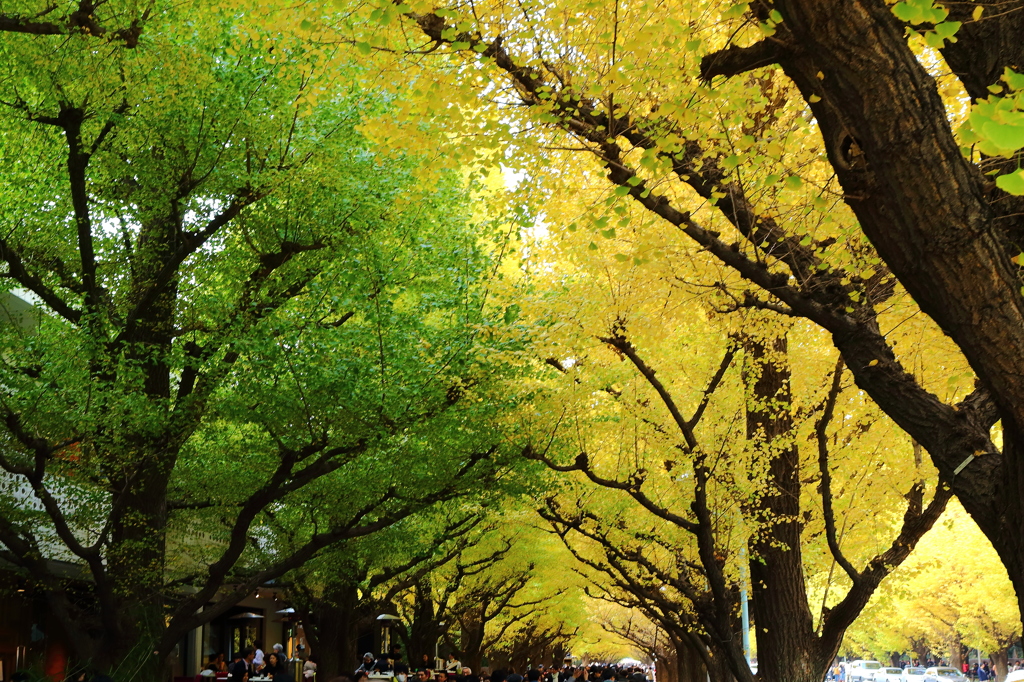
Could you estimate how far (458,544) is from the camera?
84.8ft

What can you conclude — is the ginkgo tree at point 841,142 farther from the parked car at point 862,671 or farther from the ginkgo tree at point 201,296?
the parked car at point 862,671

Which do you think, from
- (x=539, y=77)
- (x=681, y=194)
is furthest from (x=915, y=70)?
(x=681, y=194)

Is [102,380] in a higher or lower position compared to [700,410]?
higher

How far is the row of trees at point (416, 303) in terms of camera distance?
7.88 metres

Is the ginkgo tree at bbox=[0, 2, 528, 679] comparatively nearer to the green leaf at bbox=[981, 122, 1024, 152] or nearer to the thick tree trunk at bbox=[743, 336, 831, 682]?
the thick tree trunk at bbox=[743, 336, 831, 682]

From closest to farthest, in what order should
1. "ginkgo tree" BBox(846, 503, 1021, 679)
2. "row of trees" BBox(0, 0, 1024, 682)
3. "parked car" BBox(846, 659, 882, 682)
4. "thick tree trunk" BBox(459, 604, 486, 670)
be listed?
"row of trees" BBox(0, 0, 1024, 682) < "thick tree trunk" BBox(459, 604, 486, 670) < "ginkgo tree" BBox(846, 503, 1021, 679) < "parked car" BBox(846, 659, 882, 682)

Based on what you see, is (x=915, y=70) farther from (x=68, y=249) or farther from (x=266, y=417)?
(x=68, y=249)

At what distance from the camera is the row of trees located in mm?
7875

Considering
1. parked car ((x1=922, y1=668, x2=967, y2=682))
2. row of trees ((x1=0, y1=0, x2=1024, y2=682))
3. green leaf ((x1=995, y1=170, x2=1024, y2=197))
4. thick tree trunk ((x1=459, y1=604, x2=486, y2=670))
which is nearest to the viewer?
green leaf ((x1=995, y1=170, x2=1024, y2=197))

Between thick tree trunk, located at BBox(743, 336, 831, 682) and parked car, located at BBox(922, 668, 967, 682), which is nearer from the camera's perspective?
thick tree trunk, located at BBox(743, 336, 831, 682)

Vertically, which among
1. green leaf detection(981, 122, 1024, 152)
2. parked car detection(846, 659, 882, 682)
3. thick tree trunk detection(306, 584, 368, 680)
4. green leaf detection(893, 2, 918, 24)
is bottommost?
parked car detection(846, 659, 882, 682)

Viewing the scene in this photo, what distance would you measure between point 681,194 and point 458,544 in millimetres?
16881

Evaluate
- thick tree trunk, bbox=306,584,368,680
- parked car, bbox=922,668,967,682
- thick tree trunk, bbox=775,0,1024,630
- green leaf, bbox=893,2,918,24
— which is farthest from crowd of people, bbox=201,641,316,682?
parked car, bbox=922,668,967,682

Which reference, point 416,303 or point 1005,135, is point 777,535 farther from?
point 1005,135
